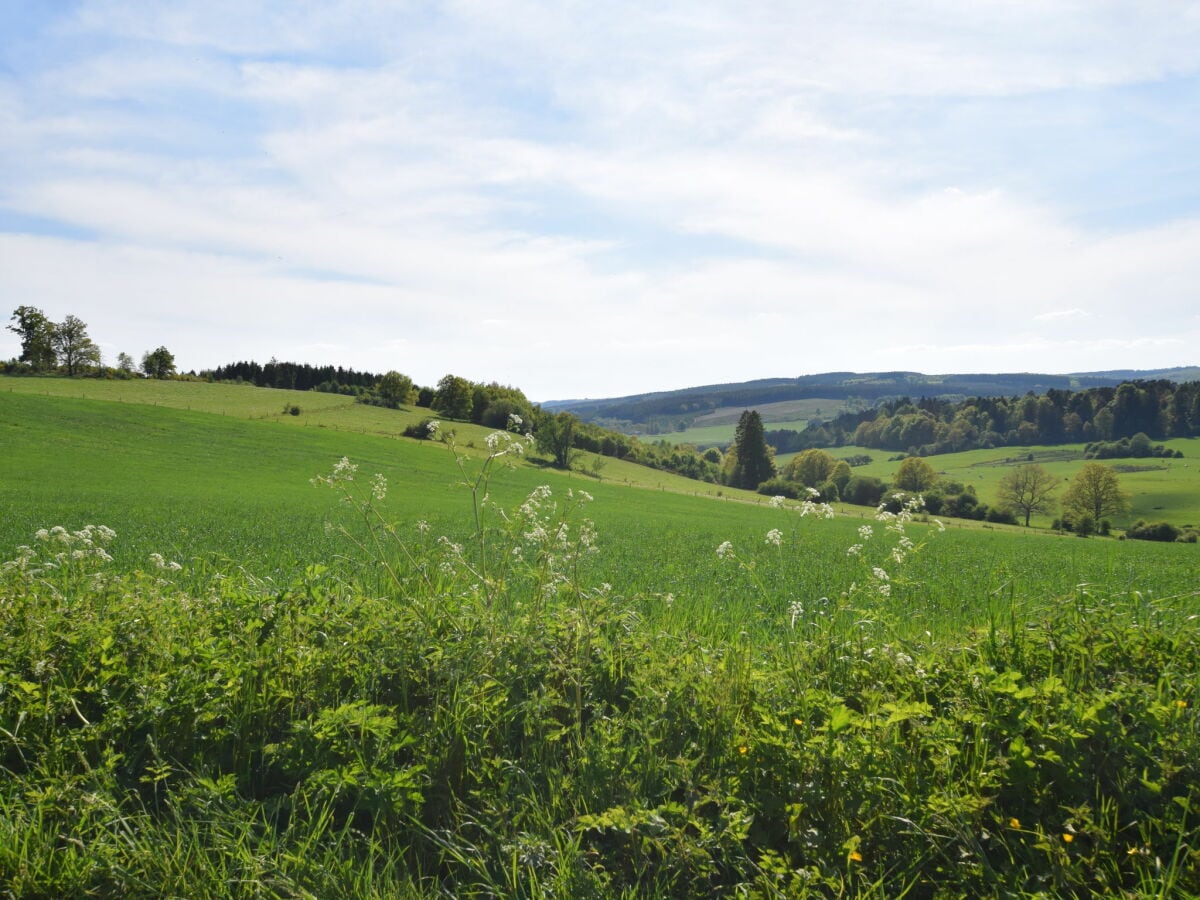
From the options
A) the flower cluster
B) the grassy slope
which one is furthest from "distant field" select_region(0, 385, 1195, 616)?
the flower cluster

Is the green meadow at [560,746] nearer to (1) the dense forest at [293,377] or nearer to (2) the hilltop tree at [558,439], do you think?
(2) the hilltop tree at [558,439]

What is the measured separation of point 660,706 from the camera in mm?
4059

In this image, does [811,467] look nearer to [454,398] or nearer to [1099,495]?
[1099,495]

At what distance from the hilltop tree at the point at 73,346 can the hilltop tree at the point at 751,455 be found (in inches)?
3880

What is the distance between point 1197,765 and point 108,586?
7100 mm

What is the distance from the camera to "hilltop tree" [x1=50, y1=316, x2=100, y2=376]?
96812 millimetres

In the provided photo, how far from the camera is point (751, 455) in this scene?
112062 mm

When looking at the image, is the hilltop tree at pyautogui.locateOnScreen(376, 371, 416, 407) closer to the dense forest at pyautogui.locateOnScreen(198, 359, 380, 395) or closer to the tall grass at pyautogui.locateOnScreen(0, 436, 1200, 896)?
the dense forest at pyautogui.locateOnScreen(198, 359, 380, 395)

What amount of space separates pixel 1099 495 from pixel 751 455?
48.4 m

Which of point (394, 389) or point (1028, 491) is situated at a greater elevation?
point (394, 389)

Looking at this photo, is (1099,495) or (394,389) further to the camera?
(394,389)

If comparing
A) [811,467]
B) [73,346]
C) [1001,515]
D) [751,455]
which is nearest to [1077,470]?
[811,467]

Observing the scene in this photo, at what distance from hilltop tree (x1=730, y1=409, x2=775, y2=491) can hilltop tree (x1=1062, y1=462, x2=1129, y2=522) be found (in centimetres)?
4451

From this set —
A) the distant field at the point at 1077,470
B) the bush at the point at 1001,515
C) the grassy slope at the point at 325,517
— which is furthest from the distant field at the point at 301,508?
the distant field at the point at 1077,470
